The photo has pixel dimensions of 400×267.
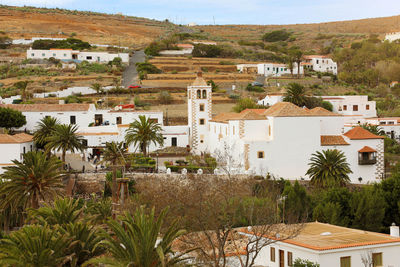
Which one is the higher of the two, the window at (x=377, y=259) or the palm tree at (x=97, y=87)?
the palm tree at (x=97, y=87)

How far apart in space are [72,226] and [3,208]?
12.4 metres

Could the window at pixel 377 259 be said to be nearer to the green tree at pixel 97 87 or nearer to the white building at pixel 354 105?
the white building at pixel 354 105

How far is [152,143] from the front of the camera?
4744 centimetres

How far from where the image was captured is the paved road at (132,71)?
74.4 meters

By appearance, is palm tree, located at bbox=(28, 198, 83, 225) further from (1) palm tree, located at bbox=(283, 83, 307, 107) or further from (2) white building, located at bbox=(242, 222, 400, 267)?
(1) palm tree, located at bbox=(283, 83, 307, 107)

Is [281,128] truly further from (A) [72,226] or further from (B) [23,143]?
(A) [72,226]

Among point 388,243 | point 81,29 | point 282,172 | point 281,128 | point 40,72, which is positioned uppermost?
point 81,29

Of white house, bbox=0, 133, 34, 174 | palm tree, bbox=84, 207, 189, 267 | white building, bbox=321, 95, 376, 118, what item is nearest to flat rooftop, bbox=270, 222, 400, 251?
palm tree, bbox=84, 207, 189, 267

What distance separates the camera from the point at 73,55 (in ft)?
286

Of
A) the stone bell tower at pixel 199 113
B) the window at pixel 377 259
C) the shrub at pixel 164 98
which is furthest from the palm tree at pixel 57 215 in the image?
the shrub at pixel 164 98

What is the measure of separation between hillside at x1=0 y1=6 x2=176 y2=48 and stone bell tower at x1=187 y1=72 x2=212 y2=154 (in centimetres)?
5991

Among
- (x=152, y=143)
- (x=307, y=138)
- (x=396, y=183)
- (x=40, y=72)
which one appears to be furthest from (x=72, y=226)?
(x=40, y=72)

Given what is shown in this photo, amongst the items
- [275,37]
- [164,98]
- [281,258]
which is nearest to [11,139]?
[164,98]

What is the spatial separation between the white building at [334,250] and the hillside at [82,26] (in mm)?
86904
